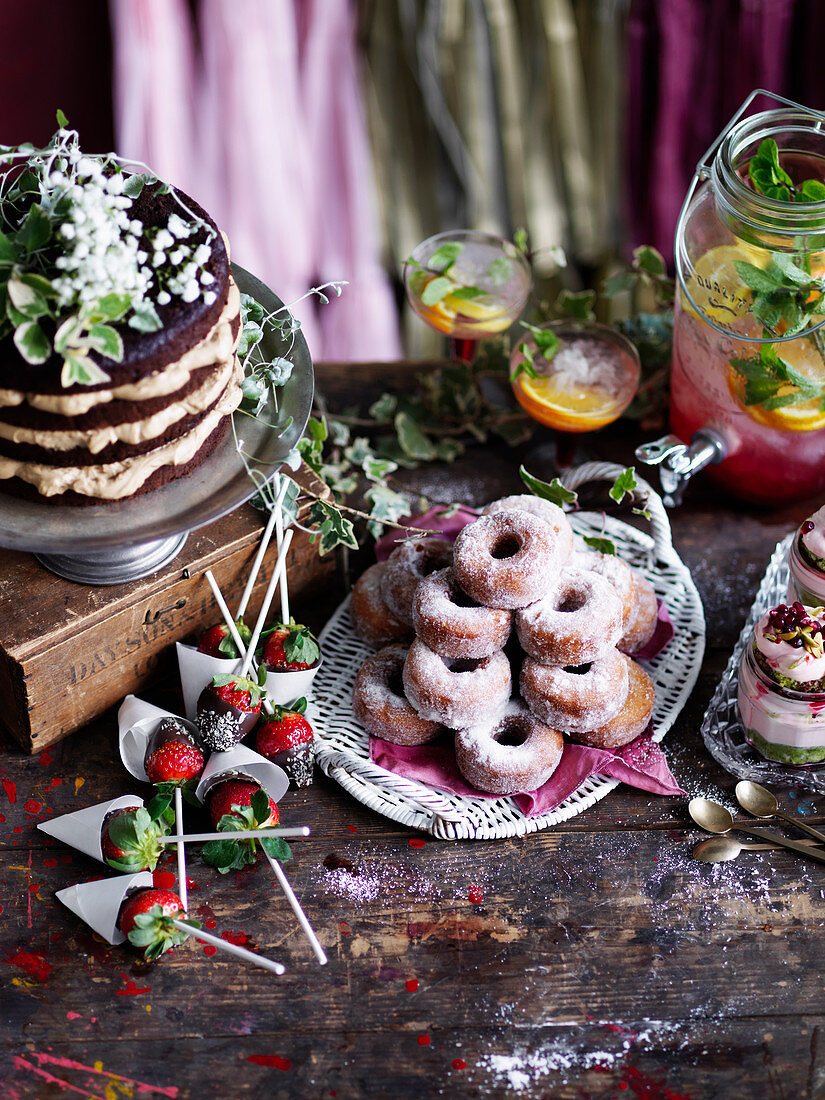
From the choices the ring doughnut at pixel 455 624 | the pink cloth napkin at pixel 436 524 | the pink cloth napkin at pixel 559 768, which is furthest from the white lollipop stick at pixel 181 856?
the pink cloth napkin at pixel 436 524

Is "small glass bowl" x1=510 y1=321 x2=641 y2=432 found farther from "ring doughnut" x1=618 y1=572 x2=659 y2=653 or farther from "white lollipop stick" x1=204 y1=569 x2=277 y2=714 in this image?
"white lollipop stick" x1=204 y1=569 x2=277 y2=714

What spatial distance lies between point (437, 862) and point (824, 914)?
0.44 metres

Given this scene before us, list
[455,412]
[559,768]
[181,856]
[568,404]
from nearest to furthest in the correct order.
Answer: [181,856], [559,768], [568,404], [455,412]

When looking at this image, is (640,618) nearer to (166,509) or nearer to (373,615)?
(373,615)

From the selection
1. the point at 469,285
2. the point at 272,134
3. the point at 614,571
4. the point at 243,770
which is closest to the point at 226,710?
the point at 243,770

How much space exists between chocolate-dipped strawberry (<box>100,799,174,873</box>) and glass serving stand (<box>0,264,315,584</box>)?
0.93 feet

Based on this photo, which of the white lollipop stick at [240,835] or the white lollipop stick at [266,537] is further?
the white lollipop stick at [266,537]

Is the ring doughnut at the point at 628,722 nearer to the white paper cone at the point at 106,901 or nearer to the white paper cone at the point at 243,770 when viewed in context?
the white paper cone at the point at 243,770

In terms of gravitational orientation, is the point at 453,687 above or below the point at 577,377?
below

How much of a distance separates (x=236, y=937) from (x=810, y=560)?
2.60 feet

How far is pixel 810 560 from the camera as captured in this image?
1.23 m

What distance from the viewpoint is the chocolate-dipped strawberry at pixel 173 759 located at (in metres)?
1.19

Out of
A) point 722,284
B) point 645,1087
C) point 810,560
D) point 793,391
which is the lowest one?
point 645,1087

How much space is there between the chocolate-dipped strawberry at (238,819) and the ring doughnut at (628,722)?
377 millimetres
